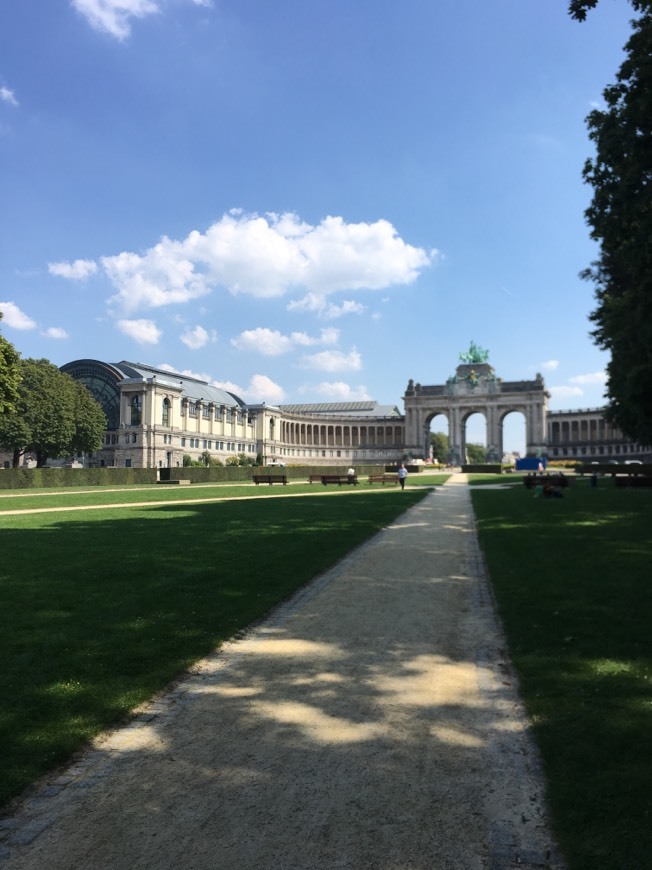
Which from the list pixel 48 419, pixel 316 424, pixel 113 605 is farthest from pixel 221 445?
pixel 113 605

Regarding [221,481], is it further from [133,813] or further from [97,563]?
[133,813]

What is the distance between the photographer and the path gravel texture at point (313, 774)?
3.72m

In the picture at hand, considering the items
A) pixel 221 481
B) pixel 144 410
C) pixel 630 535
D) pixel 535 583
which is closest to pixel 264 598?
pixel 535 583

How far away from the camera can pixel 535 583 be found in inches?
437

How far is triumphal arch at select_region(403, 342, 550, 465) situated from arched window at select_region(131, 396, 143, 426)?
7228 cm

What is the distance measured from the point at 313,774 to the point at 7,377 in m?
47.1

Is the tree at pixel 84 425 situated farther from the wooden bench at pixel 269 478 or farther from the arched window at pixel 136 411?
the wooden bench at pixel 269 478

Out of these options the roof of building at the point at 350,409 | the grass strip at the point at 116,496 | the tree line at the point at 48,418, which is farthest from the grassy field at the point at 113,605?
the roof of building at the point at 350,409

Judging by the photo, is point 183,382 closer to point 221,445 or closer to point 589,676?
point 221,445

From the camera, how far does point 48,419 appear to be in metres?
77.1

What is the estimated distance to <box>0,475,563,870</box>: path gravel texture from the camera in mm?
3721

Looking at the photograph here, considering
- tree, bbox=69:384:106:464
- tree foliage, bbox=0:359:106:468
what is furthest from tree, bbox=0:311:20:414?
tree, bbox=69:384:106:464

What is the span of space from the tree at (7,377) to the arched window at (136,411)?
7265 cm

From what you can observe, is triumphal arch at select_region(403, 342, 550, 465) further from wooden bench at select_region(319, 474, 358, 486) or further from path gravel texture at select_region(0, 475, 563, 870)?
path gravel texture at select_region(0, 475, 563, 870)
